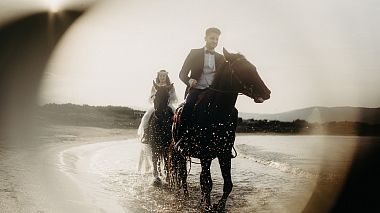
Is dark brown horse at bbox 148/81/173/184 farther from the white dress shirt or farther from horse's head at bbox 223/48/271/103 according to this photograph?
horse's head at bbox 223/48/271/103

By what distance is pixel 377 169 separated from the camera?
53.9ft

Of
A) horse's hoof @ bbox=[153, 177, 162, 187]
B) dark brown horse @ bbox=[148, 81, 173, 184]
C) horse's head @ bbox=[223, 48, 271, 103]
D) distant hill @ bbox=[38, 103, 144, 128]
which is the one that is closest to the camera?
horse's head @ bbox=[223, 48, 271, 103]

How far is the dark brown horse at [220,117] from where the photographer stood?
6.96m

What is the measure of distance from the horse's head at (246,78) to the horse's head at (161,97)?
2.77 meters

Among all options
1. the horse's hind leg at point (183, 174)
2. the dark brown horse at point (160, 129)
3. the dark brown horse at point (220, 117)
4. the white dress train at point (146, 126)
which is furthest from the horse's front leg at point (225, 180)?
the white dress train at point (146, 126)

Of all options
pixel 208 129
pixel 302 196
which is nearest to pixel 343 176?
pixel 302 196

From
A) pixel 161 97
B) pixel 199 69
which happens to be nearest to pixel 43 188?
pixel 161 97

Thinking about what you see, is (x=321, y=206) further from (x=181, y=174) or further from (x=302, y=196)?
(x=181, y=174)

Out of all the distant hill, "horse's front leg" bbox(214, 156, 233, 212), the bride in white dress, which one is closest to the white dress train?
the bride in white dress

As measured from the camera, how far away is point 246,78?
6969 mm

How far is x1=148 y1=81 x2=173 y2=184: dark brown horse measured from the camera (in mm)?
9789

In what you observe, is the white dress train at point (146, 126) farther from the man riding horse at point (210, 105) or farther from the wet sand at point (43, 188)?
the man riding horse at point (210, 105)

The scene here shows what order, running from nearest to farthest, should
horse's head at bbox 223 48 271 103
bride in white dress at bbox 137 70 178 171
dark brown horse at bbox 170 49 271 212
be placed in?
horse's head at bbox 223 48 271 103 → dark brown horse at bbox 170 49 271 212 → bride in white dress at bbox 137 70 178 171

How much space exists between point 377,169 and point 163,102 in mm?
10201
